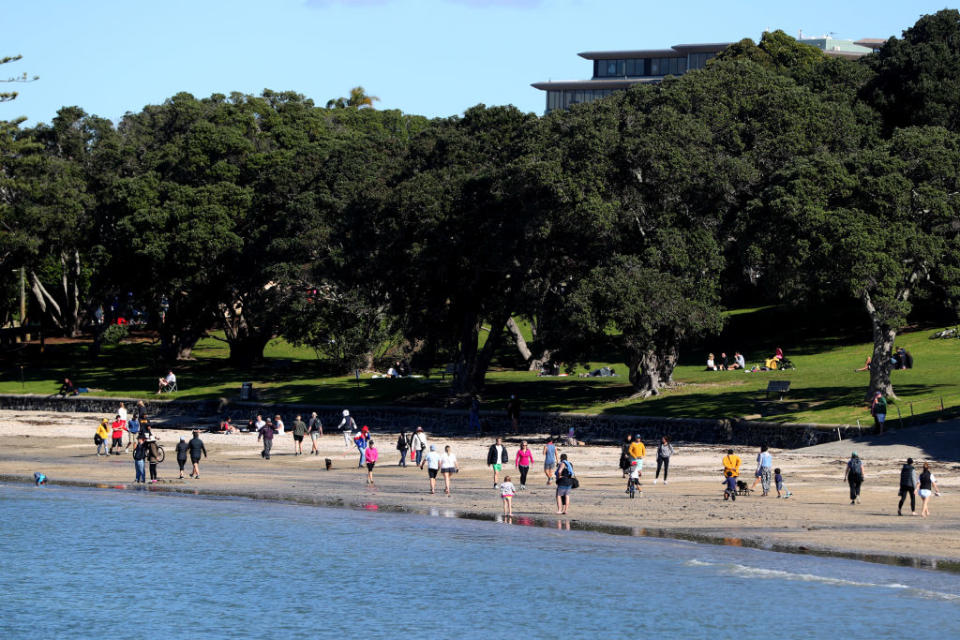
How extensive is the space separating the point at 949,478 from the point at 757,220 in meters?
16.3

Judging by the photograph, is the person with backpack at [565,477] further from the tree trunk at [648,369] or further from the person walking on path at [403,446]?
the tree trunk at [648,369]

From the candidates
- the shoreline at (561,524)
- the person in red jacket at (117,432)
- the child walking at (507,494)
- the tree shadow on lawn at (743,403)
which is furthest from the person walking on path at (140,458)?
the tree shadow on lawn at (743,403)

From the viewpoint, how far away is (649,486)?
38656mm

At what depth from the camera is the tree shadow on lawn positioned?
48.1 meters

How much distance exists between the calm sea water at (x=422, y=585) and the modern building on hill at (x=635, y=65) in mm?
135361

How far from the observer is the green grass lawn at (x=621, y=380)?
49.8 m

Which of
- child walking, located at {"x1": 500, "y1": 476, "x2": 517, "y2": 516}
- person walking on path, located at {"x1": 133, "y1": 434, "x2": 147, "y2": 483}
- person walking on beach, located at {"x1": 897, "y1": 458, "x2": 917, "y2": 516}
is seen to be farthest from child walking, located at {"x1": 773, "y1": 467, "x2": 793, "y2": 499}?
person walking on path, located at {"x1": 133, "y1": 434, "x2": 147, "y2": 483}

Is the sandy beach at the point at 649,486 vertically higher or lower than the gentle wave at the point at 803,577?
higher

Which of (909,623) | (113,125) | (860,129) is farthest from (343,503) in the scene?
(113,125)

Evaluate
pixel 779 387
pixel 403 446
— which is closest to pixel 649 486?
pixel 403 446

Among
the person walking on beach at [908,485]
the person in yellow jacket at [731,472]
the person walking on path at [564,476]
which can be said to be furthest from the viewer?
the person in yellow jacket at [731,472]

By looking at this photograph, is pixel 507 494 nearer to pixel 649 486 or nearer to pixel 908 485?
pixel 649 486

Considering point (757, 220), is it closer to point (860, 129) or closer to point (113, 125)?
point (860, 129)

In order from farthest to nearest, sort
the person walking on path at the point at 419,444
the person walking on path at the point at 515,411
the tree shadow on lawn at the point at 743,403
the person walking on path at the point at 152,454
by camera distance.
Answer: the person walking on path at the point at 515,411 < the tree shadow on lawn at the point at 743,403 < the person walking on path at the point at 419,444 < the person walking on path at the point at 152,454
